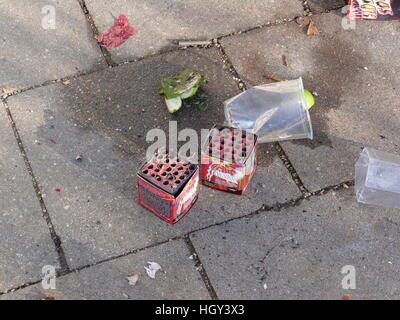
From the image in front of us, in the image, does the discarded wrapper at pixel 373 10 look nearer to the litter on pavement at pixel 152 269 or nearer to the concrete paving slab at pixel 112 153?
the concrete paving slab at pixel 112 153

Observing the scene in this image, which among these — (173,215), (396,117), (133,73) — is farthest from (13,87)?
(396,117)

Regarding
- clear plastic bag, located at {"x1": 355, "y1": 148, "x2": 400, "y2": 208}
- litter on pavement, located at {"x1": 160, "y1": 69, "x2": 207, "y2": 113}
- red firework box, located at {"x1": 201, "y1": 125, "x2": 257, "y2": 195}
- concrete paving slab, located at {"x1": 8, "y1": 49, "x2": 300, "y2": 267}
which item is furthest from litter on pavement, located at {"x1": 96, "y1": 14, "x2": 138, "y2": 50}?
clear plastic bag, located at {"x1": 355, "y1": 148, "x2": 400, "y2": 208}

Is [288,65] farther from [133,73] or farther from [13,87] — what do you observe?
[13,87]

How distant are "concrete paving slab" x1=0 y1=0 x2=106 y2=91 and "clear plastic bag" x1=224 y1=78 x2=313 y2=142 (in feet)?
3.63

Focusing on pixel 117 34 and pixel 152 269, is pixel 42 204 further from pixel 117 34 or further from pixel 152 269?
pixel 117 34

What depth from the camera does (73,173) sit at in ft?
12.3

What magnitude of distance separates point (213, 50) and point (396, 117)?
4.78ft

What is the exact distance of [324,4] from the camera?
466 cm

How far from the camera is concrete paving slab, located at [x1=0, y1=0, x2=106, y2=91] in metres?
4.18

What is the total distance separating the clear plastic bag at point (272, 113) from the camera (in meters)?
3.90

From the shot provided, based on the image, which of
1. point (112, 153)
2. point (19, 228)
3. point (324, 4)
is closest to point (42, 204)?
point (19, 228)

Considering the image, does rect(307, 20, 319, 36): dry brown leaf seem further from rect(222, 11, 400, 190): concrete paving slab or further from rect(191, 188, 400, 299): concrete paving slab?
rect(191, 188, 400, 299): concrete paving slab

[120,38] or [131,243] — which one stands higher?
[120,38]

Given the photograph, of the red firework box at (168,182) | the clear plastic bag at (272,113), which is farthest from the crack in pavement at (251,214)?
the clear plastic bag at (272,113)
